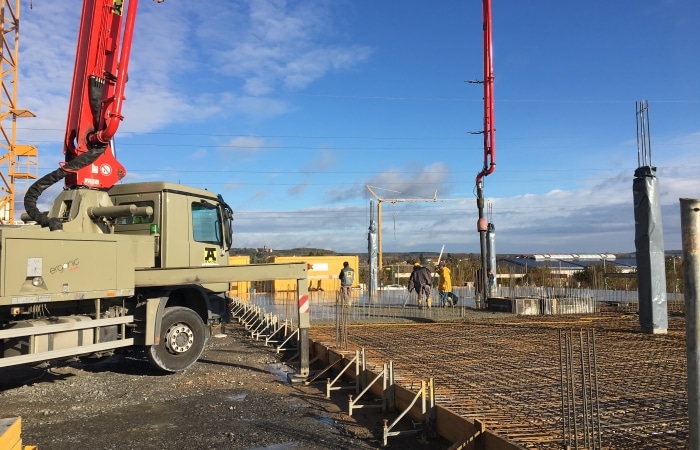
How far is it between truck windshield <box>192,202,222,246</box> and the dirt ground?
7.43 feet

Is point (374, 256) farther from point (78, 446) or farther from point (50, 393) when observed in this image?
point (78, 446)

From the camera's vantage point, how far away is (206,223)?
10.4m

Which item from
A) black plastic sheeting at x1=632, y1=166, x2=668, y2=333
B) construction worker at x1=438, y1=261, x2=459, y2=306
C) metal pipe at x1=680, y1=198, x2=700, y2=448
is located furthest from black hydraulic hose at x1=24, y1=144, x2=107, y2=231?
construction worker at x1=438, y1=261, x2=459, y2=306

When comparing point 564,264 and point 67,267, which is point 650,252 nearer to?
point 67,267

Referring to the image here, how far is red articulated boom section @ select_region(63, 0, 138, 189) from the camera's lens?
32.3 ft

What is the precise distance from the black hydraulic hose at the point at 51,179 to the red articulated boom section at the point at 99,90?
0.08m

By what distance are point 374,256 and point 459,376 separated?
19.7 meters

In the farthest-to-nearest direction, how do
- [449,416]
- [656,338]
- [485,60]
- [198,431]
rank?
[485,60], [656,338], [198,431], [449,416]

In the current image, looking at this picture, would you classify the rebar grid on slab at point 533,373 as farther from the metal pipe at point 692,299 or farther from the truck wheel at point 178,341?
the truck wheel at point 178,341

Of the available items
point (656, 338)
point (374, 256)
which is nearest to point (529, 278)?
point (374, 256)

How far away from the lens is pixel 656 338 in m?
11.5

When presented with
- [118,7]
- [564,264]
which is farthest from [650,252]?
[564,264]

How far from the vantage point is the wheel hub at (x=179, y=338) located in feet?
31.0

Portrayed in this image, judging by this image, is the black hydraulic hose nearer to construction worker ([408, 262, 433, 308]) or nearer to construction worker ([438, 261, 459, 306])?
construction worker ([408, 262, 433, 308])
